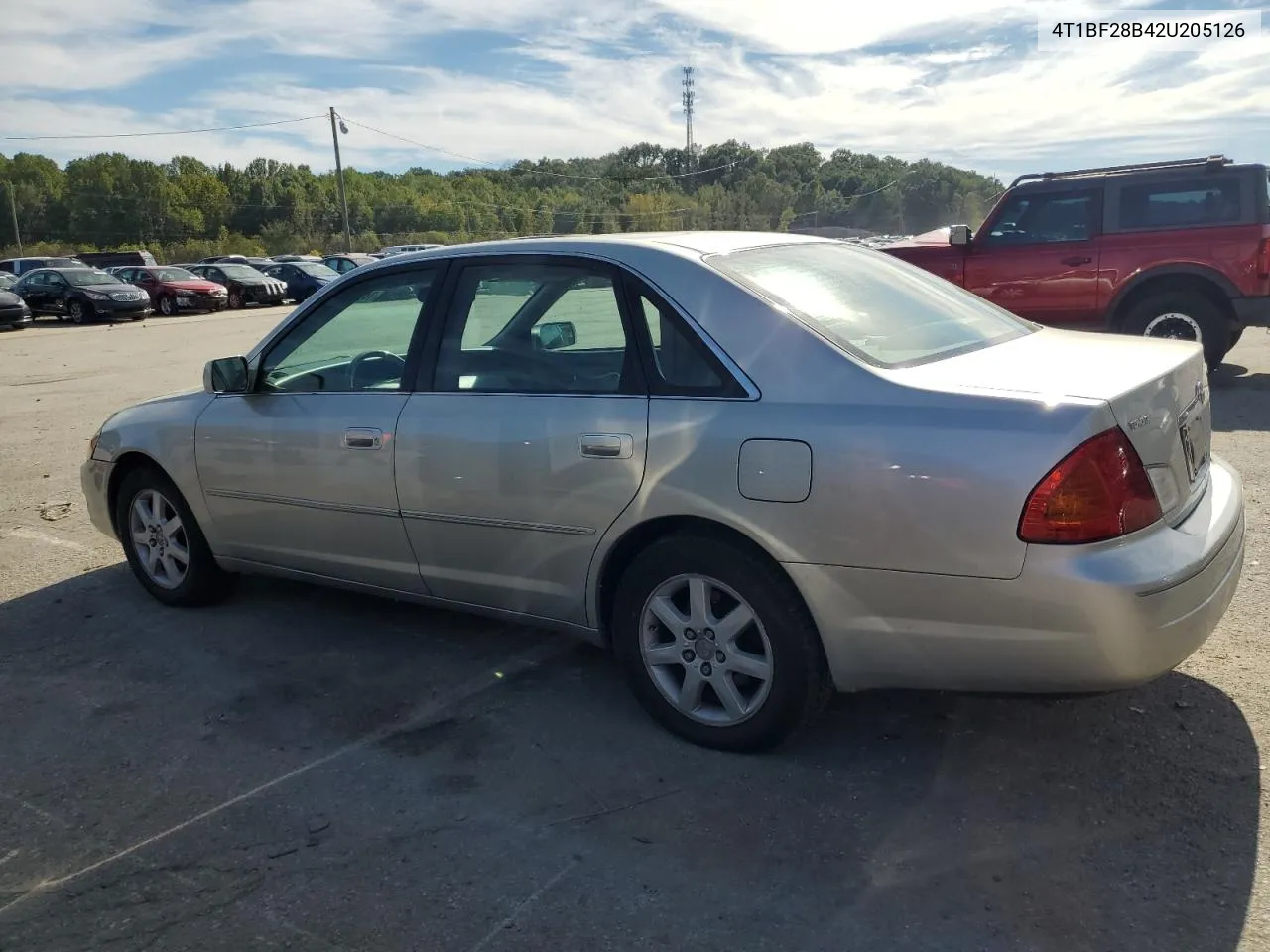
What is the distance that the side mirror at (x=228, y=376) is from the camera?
4496mm

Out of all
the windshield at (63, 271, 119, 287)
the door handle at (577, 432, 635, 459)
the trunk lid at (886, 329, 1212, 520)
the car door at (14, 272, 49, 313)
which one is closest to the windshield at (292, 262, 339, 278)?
the windshield at (63, 271, 119, 287)

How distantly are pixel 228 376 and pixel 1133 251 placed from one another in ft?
27.1

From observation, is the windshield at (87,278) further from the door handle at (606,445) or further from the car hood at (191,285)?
the door handle at (606,445)

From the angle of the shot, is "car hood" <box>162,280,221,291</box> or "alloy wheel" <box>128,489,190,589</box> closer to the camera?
"alloy wheel" <box>128,489,190,589</box>

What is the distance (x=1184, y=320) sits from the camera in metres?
9.60

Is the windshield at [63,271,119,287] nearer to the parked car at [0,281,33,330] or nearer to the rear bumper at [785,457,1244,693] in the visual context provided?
the parked car at [0,281,33,330]

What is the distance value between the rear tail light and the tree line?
3141 inches

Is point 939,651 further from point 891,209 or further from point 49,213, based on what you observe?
point 49,213

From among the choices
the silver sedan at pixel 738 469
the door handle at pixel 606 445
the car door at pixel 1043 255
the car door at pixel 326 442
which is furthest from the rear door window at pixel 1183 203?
the door handle at pixel 606 445

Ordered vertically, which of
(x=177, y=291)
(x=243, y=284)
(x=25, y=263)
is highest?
(x=25, y=263)

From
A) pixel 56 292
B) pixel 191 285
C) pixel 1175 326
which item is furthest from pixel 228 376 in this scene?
pixel 191 285

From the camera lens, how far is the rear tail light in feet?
8.87

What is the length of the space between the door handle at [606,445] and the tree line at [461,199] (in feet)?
260

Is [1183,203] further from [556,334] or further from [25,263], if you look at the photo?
[25,263]
